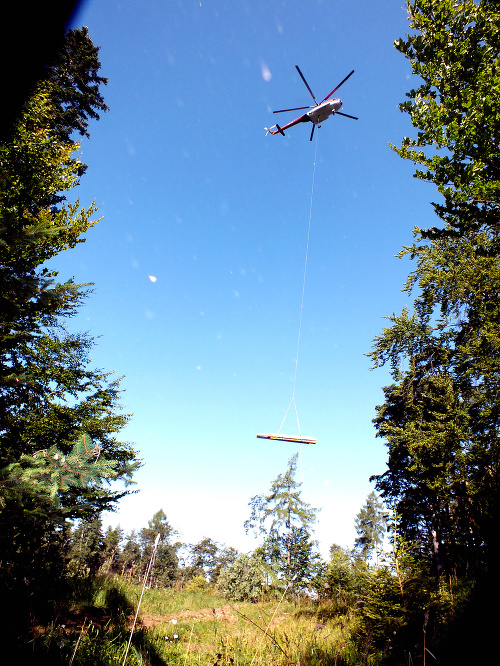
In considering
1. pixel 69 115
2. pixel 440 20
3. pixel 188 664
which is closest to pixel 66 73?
pixel 69 115

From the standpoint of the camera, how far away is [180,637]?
25.7ft

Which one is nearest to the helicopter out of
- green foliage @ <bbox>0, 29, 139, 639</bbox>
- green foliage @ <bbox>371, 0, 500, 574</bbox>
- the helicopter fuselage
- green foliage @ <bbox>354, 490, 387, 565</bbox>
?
the helicopter fuselage

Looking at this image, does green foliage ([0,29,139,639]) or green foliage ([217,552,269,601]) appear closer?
green foliage ([0,29,139,639])

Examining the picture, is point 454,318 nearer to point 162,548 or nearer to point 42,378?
point 42,378

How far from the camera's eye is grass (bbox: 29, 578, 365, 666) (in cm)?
480

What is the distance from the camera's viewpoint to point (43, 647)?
15.4 ft

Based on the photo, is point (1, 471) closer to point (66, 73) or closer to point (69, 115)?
point (69, 115)

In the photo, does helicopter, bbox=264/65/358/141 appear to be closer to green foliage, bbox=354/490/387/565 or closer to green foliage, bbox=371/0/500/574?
green foliage, bbox=371/0/500/574

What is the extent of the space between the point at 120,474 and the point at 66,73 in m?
14.7

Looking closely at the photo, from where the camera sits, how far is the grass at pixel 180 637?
480 centimetres

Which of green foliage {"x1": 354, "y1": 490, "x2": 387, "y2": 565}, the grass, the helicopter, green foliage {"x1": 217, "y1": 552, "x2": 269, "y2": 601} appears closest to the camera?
the grass

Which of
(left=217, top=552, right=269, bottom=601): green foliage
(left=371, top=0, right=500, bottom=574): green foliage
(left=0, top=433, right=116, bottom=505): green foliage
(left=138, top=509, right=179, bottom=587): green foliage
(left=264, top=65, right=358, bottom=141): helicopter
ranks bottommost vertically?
(left=138, top=509, right=179, bottom=587): green foliage

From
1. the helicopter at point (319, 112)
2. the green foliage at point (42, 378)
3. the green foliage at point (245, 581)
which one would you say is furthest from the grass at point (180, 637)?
the helicopter at point (319, 112)

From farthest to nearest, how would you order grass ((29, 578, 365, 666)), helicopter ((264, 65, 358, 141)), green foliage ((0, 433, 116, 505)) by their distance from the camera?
1. helicopter ((264, 65, 358, 141))
2. grass ((29, 578, 365, 666))
3. green foliage ((0, 433, 116, 505))
